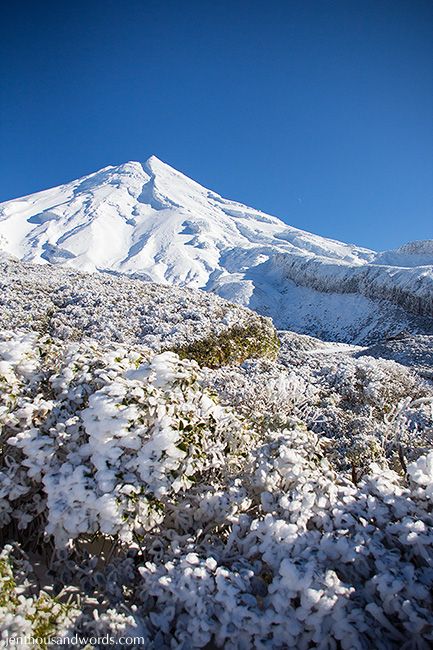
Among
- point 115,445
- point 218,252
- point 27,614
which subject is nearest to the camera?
point 27,614

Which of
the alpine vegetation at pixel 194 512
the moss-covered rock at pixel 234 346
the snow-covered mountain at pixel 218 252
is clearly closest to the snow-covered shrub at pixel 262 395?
the alpine vegetation at pixel 194 512

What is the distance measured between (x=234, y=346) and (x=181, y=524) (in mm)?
7266

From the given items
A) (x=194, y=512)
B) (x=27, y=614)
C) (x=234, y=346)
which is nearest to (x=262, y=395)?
(x=194, y=512)

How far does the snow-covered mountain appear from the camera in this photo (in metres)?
40.8

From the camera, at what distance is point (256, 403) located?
5719 millimetres

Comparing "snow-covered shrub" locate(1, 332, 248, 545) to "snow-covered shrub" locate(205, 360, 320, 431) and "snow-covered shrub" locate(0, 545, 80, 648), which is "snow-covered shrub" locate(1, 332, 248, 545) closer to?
"snow-covered shrub" locate(0, 545, 80, 648)

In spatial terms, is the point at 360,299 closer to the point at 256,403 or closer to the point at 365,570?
the point at 256,403

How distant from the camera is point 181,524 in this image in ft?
10.6

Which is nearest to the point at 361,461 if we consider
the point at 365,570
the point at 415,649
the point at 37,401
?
the point at 365,570

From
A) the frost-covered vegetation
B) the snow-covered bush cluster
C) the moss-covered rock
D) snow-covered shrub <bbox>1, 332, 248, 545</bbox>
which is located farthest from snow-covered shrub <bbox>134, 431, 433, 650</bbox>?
the snow-covered bush cluster

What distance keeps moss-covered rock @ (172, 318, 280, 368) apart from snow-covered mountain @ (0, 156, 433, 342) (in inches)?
460

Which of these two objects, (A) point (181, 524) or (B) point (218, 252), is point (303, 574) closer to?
(A) point (181, 524)

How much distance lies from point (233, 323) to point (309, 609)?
29.3 ft

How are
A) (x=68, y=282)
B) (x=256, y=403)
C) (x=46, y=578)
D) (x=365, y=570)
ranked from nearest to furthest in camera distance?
(x=365, y=570), (x=46, y=578), (x=256, y=403), (x=68, y=282)
